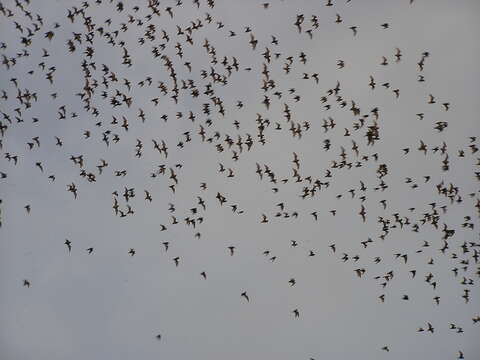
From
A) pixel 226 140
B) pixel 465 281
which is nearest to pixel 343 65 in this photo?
pixel 226 140

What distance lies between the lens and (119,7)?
62.2 meters

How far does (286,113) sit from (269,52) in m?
5.07

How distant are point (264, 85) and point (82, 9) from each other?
610 inches

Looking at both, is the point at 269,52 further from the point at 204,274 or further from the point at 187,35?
the point at 204,274

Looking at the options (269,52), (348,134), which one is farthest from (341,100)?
(269,52)

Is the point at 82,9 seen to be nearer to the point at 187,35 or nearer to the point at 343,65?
the point at 187,35

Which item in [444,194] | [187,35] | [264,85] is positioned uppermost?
[187,35]

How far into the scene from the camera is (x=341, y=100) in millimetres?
63375

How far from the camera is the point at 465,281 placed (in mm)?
66312

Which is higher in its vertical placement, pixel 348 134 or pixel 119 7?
pixel 119 7

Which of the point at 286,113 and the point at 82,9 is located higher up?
the point at 82,9

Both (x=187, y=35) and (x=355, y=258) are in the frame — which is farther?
(x=355, y=258)

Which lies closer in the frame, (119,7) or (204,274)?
(119,7)

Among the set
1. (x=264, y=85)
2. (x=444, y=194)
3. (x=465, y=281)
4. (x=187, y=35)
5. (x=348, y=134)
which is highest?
(x=187, y=35)
